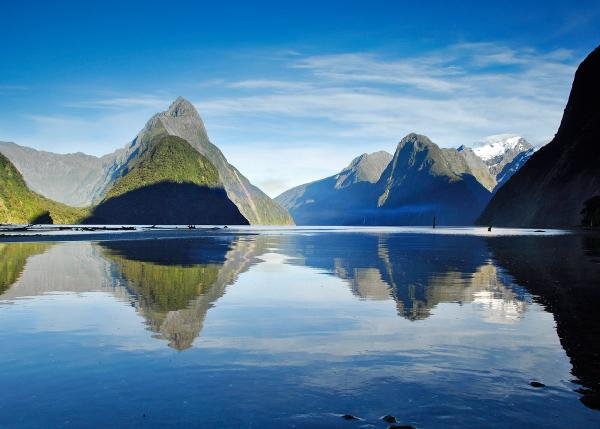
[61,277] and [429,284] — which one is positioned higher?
[429,284]

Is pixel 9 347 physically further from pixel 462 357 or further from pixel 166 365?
pixel 462 357

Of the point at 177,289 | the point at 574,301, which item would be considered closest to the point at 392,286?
the point at 574,301

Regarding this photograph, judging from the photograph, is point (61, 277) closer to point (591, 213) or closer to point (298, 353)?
point (298, 353)

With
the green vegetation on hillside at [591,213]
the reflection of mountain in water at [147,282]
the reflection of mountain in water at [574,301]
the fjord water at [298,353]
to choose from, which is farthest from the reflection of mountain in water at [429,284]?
the green vegetation on hillside at [591,213]

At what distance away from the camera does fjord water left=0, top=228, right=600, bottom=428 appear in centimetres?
1147

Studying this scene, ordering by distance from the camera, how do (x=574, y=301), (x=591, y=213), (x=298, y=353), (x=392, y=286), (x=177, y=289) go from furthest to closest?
(x=591, y=213), (x=392, y=286), (x=177, y=289), (x=574, y=301), (x=298, y=353)

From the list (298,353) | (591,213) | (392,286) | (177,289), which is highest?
(591,213)

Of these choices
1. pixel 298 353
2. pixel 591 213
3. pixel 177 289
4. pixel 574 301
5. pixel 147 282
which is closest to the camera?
pixel 298 353

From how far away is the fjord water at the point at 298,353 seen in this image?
452 inches

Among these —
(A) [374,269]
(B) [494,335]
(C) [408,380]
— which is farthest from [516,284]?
(C) [408,380]

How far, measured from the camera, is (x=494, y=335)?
1914 cm

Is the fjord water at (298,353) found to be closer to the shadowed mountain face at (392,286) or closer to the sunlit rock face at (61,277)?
the shadowed mountain face at (392,286)

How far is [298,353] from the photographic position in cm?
1647

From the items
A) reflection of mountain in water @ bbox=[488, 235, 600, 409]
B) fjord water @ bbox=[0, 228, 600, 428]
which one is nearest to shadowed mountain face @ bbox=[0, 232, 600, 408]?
reflection of mountain in water @ bbox=[488, 235, 600, 409]
